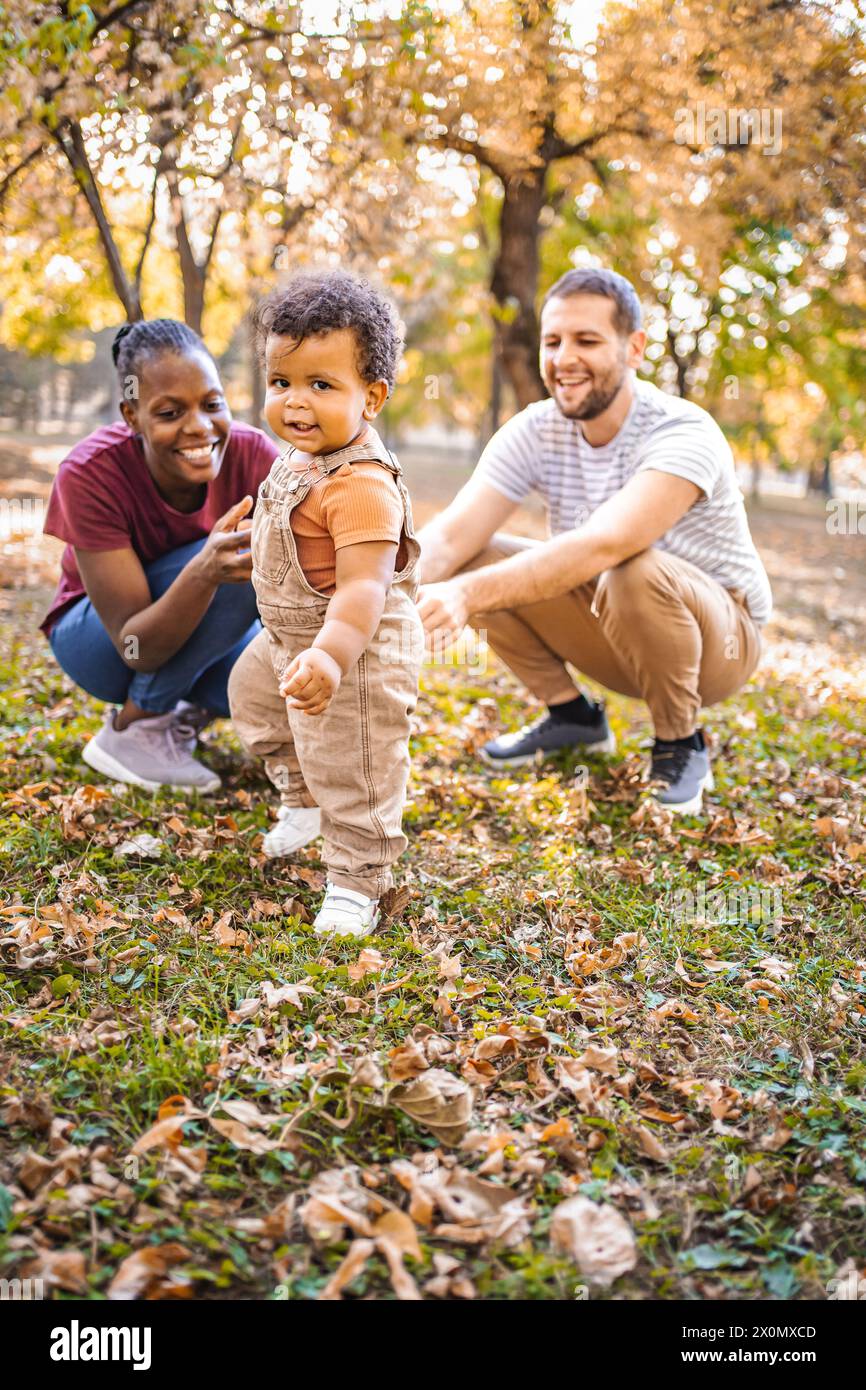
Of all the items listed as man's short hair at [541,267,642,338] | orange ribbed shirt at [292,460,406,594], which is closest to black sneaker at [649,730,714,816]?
man's short hair at [541,267,642,338]

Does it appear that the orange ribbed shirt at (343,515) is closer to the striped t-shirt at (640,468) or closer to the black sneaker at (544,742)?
the striped t-shirt at (640,468)

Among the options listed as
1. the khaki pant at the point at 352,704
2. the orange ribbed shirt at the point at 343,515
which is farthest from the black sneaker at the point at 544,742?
the orange ribbed shirt at the point at 343,515

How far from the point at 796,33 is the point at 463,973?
7.59m

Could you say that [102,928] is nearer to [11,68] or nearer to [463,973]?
[463,973]

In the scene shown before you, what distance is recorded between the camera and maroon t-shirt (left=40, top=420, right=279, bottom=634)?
3416 mm

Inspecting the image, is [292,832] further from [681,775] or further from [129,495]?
[681,775]

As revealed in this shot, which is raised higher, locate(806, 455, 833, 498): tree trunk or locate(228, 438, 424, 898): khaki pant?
locate(806, 455, 833, 498): tree trunk

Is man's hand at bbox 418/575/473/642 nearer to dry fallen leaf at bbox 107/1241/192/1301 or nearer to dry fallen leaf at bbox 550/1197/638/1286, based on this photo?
dry fallen leaf at bbox 550/1197/638/1286

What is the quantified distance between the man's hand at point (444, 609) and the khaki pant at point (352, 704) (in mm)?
409

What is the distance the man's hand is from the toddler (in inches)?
16.0

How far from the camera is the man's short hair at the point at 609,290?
383 cm

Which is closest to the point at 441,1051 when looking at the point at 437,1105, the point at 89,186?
the point at 437,1105

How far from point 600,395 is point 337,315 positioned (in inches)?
63.9

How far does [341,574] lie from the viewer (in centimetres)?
256
